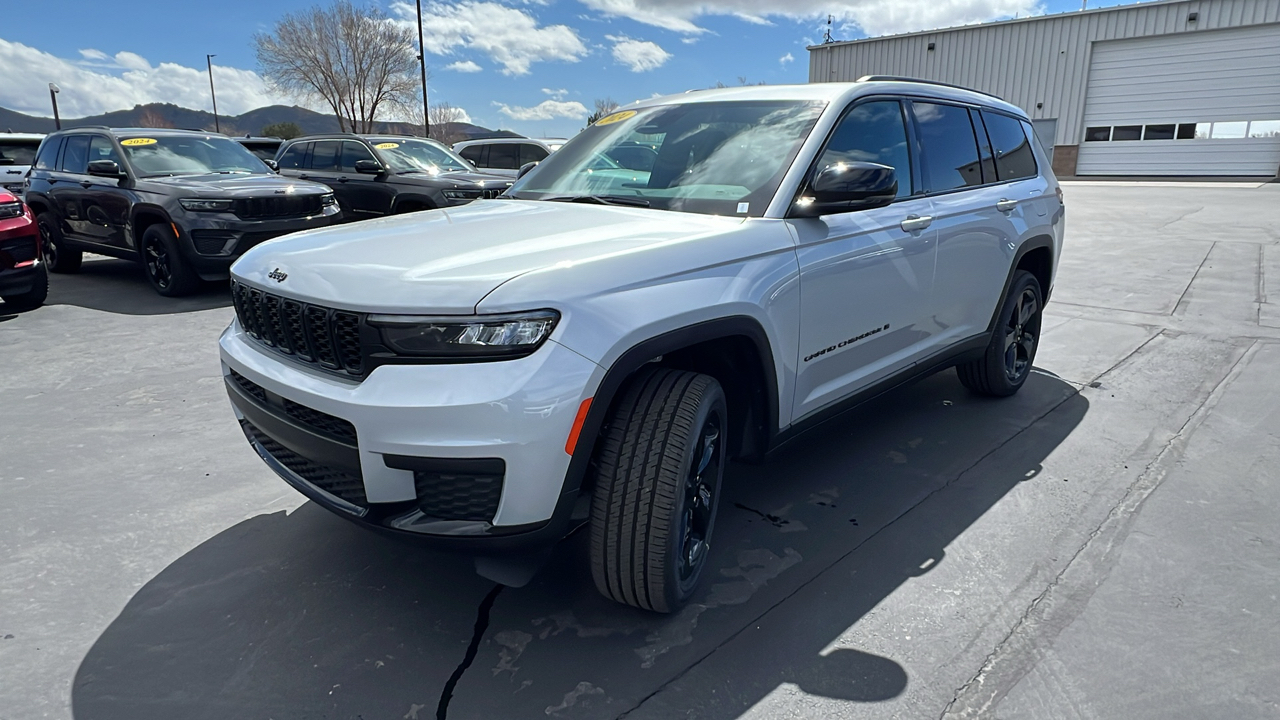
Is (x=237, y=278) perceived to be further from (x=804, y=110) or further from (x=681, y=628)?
(x=804, y=110)

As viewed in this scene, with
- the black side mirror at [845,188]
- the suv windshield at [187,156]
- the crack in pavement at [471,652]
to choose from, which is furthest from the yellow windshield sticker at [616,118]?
the suv windshield at [187,156]

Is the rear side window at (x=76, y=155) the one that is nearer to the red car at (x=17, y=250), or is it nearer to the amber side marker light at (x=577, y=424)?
the red car at (x=17, y=250)

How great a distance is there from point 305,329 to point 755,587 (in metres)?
1.73

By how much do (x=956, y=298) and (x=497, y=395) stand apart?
2.70 m

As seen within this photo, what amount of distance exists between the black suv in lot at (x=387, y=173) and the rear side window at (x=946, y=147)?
23.2ft

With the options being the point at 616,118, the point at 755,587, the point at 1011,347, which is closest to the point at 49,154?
the point at 616,118

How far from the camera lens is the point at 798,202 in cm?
285

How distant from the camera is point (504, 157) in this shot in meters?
14.8

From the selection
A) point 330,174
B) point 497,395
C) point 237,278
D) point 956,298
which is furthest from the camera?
point 330,174

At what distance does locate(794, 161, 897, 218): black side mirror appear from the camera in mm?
2730

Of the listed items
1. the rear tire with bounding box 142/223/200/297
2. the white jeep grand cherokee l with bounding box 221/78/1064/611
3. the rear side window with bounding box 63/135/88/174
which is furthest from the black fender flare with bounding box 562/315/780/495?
the rear side window with bounding box 63/135/88/174

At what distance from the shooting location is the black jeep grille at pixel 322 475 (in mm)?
2236

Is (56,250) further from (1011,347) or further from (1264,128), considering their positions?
(1264,128)

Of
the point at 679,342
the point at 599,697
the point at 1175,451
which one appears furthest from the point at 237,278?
the point at 1175,451
